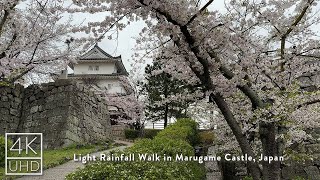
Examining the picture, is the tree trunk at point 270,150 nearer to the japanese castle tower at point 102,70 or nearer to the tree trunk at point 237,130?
the tree trunk at point 237,130

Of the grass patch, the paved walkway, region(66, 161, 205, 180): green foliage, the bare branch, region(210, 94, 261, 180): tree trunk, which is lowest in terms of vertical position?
the paved walkway

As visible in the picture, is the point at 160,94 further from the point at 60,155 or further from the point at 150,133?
the point at 60,155

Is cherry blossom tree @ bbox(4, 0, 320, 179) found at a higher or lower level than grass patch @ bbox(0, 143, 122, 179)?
higher

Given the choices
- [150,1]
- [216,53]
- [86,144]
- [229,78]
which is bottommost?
[86,144]

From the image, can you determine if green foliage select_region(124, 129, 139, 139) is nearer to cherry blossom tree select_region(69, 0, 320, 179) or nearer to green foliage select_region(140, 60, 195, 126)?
green foliage select_region(140, 60, 195, 126)

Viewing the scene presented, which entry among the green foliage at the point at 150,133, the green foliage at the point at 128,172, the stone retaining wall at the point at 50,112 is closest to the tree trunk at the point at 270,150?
the green foliage at the point at 128,172

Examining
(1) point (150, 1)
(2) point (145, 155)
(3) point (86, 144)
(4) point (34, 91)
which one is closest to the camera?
(1) point (150, 1)

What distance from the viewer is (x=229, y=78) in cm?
414

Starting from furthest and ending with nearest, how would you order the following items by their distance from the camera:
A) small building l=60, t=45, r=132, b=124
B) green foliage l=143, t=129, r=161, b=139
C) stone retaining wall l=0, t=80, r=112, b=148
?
small building l=60, t=45, r=132, b=124
green foliage l=143, t=129, r=161, b=139
stone retaining wall l=0, t=80, r=112, b=148

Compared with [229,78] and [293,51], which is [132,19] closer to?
[229,78]


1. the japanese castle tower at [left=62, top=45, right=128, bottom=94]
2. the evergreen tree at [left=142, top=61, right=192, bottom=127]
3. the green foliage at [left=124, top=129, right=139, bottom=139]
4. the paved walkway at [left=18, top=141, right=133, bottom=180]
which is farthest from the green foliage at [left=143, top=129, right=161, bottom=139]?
the paved walkway at [left=18, top=141, right=133, bottom=180]

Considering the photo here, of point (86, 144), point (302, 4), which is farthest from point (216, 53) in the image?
point (86, 144)

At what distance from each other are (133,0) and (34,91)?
11.0 meters

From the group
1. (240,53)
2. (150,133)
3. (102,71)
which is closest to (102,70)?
(102,71)
